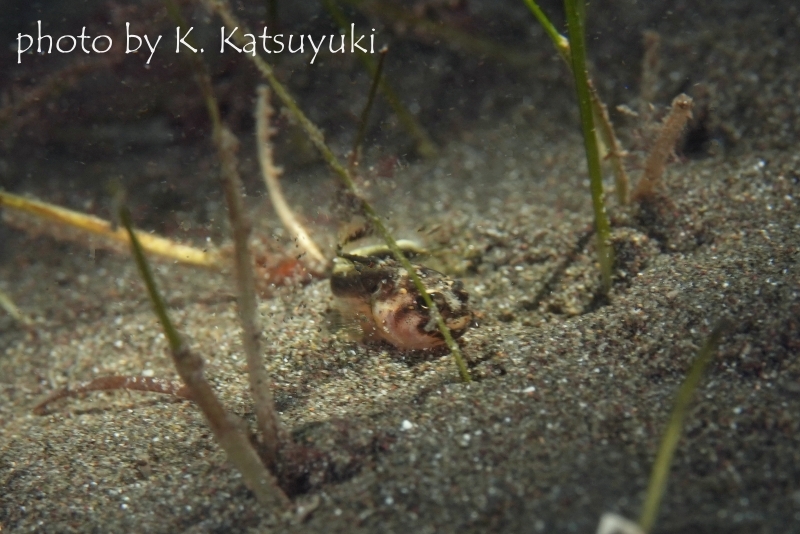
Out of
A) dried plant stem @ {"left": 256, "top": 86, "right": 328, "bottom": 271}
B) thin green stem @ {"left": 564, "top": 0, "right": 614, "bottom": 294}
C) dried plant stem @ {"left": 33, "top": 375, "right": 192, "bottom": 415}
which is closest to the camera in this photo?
thin green stem @ {"left": 564, "top": 0, "right": 614, "bottom": 294}

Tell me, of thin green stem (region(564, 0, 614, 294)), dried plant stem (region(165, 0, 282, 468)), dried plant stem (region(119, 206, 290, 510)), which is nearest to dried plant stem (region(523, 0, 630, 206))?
thin green stem (region(564, 0, 614, 294))

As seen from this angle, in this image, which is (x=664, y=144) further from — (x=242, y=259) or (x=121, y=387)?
(x=121, y=387)

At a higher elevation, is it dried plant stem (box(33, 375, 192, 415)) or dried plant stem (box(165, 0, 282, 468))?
dried plant stem (box(165, 0, 282, 468))

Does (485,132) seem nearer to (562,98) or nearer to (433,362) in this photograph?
(562,98)

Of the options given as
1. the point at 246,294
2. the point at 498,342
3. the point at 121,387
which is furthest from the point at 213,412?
the point at 121,387

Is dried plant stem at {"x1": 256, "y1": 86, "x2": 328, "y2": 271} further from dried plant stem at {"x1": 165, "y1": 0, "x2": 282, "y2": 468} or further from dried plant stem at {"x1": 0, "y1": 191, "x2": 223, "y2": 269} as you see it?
dried plant stem at {"x1": 165, "y1": 0, "x2": 282, "y2": 468}

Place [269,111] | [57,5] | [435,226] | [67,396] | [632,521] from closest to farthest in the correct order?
[632,521], [67,396], [269,111], [435,226], [57,5]

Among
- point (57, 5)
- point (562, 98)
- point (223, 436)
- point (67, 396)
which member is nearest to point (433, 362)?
point (223, 436)
